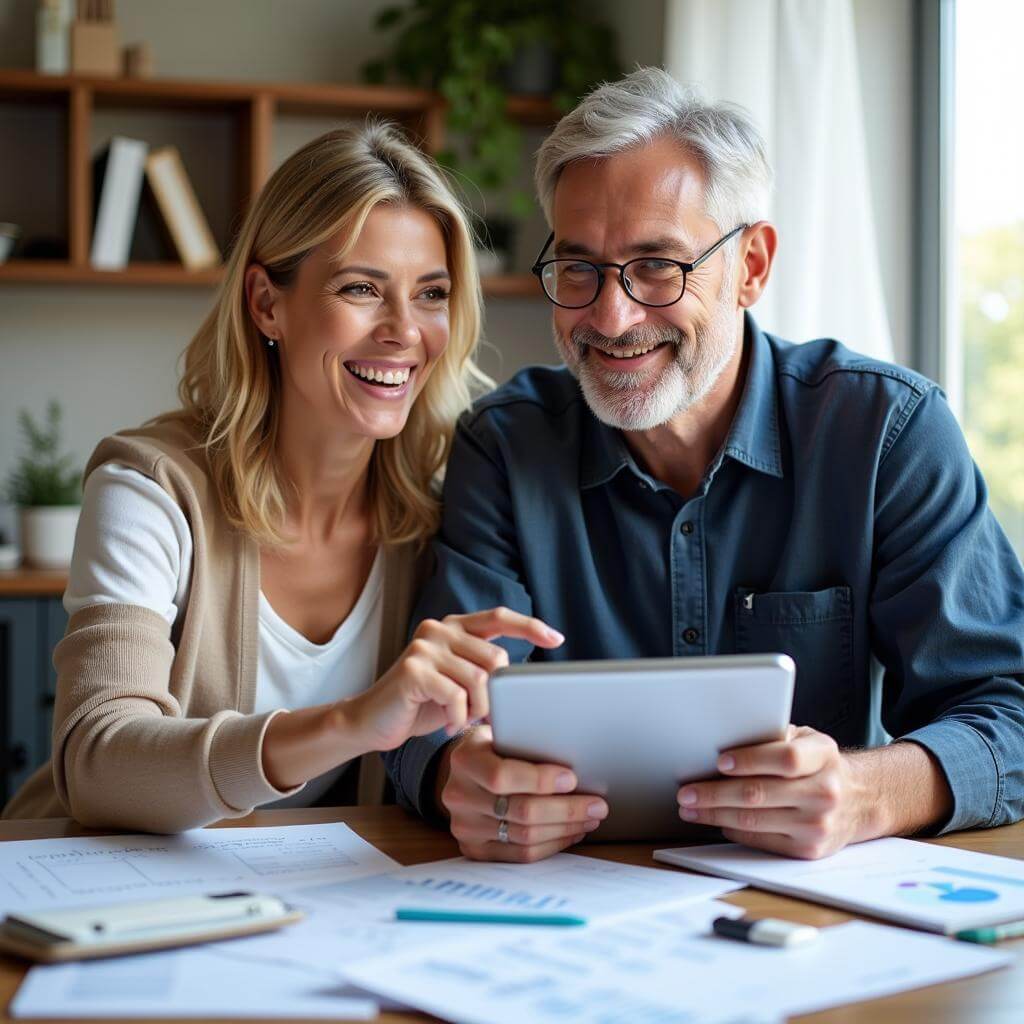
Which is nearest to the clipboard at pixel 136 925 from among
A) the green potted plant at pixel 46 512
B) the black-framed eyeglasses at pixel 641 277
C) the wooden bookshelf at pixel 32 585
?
the black-framed eyeglasses at pixel 641 277

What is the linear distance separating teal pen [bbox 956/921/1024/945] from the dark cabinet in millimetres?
2387

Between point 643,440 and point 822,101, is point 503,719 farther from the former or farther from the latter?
point 822,101

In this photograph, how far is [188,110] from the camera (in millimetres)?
3506

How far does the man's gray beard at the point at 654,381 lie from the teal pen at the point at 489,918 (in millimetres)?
793

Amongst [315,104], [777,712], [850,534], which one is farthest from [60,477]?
[777,712]

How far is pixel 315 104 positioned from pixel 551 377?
6.15 feet

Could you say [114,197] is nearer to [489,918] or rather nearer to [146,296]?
[146,296]

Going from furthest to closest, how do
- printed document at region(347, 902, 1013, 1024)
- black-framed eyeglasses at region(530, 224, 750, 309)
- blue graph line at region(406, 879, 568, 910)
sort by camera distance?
black-framed eyeglasses at region(530, 224, 750, 309) < blue graph line at region(406, 879, 568, 910) < printed document at region(347, 902, 1013, 1024)

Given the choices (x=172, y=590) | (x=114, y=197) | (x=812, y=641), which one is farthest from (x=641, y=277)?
(x=114, y=197)

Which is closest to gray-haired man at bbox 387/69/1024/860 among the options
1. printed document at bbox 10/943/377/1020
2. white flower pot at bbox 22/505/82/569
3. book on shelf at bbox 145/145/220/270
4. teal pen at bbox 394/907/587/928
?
teal pen at bbox 394/907/587/928

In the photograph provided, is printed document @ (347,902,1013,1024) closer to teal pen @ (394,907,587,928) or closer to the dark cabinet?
teal pen @ (394,907,587,928)

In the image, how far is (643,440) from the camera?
1728mm

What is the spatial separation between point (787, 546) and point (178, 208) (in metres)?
2.25

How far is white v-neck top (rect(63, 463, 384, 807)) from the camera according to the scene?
1.51 metres
